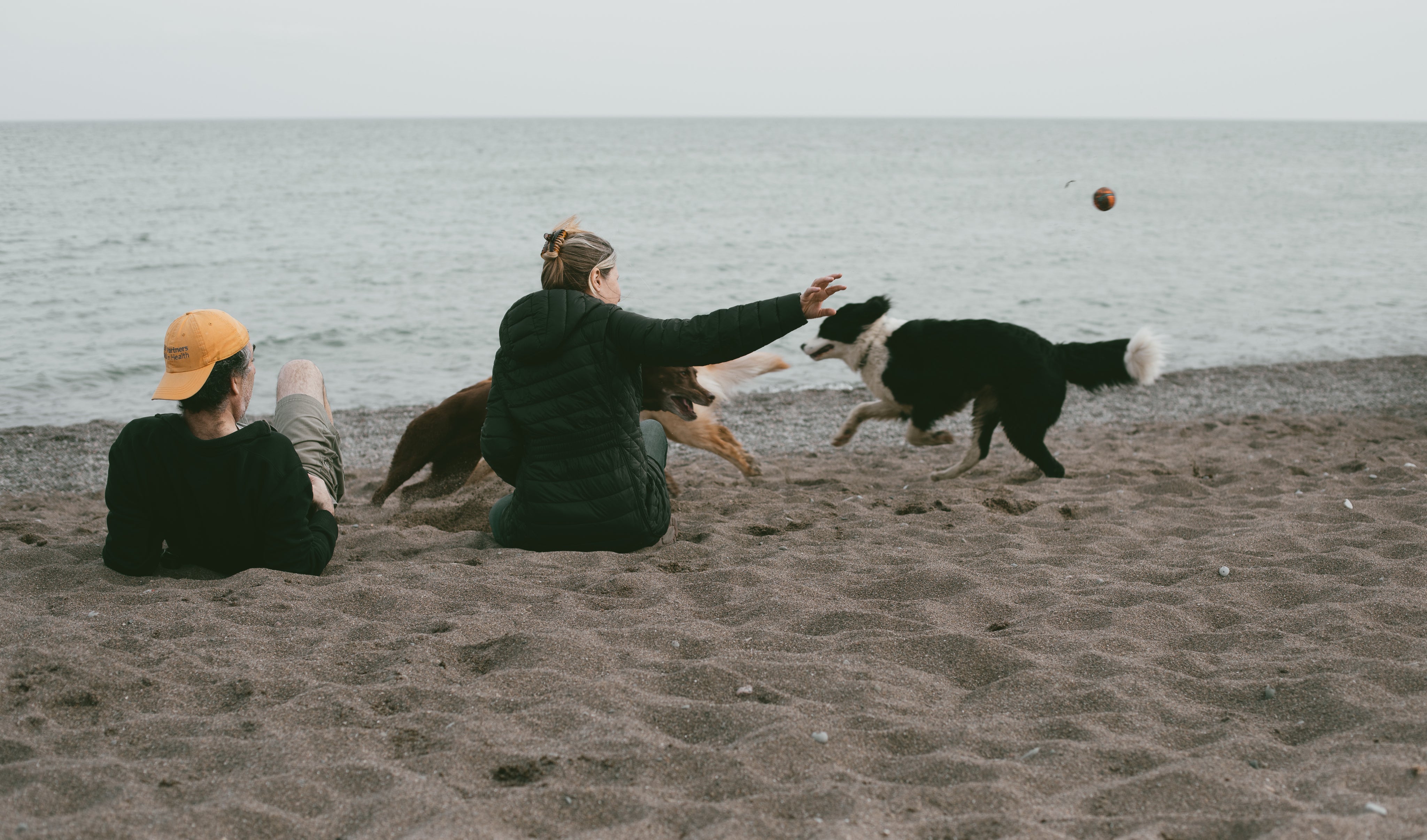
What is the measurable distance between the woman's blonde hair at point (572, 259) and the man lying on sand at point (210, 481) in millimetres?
1139

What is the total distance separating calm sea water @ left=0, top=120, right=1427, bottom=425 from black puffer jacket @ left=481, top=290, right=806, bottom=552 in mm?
6484

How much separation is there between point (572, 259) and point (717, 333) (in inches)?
29.8

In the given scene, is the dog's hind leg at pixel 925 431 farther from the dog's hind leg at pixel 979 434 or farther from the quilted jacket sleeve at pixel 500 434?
the quilted jacket sleeve at pixel 500 434

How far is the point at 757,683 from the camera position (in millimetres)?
2703

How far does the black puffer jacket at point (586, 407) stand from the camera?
11.2 ft

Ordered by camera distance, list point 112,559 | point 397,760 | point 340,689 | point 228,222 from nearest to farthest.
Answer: point 397,760
point 340,689
point 112,559
point 228,222

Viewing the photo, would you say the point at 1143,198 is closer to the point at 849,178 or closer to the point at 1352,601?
the point at 849,178

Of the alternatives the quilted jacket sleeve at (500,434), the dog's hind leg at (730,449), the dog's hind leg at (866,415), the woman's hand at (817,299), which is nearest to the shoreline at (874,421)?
the dog's hind leg at (866,415)

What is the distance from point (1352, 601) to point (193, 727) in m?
3.63

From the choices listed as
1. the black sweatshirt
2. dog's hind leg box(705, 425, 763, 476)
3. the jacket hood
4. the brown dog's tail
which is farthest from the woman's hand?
dog's hind leg box(705, 425, 763, 476)

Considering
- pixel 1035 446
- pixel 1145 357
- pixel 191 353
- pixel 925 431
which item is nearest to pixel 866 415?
pixel 925 431

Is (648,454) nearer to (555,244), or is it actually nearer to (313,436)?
(555,244)

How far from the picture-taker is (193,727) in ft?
7.96

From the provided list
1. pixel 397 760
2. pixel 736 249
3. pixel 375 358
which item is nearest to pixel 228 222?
pixel 736 249
